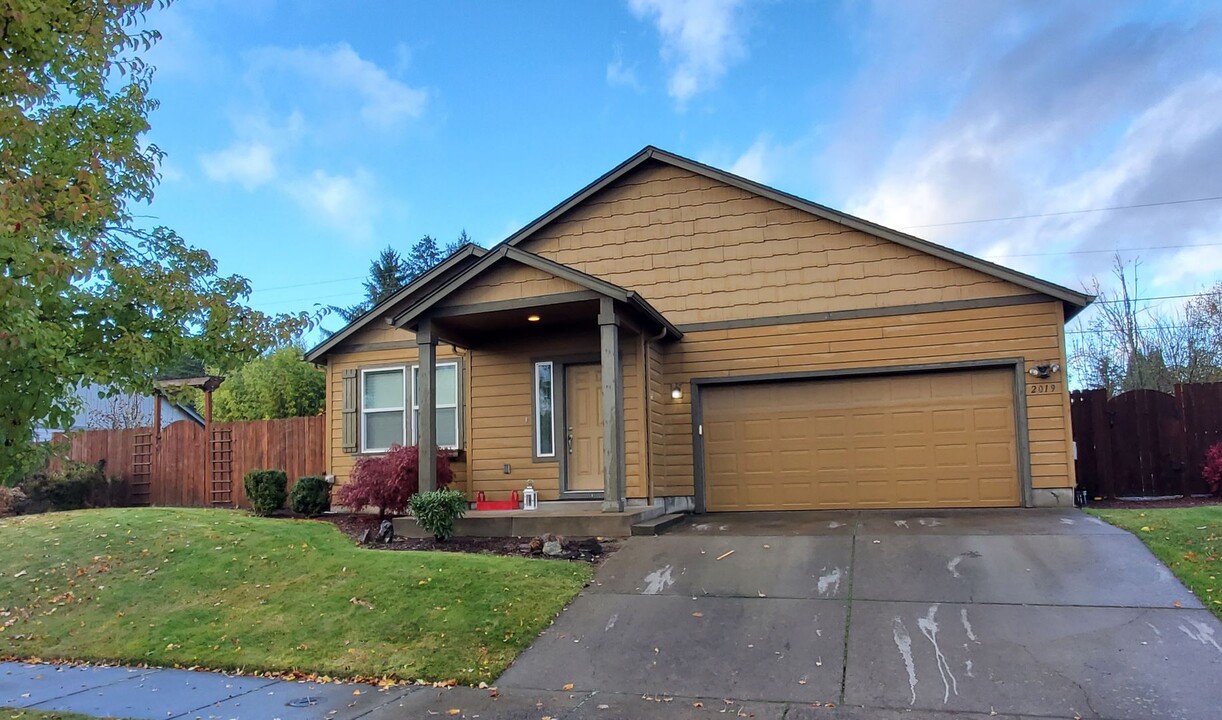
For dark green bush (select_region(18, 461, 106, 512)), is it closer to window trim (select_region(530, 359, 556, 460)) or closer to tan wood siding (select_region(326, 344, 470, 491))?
tan wood siding (select_region(326, 344, 470, 491))

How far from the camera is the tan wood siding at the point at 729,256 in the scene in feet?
38.7

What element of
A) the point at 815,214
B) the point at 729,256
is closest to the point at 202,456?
the point at 729,256

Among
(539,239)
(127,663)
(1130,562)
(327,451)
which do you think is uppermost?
(539,239)

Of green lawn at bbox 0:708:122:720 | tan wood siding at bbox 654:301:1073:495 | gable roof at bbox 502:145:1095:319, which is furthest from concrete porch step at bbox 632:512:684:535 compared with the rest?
green lawn at bbox 0:708:122:720

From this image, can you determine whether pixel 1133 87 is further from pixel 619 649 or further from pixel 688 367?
pixel 619 649

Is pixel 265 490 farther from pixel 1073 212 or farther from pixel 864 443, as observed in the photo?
pixel 1073 212

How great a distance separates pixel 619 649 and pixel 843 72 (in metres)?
13.7

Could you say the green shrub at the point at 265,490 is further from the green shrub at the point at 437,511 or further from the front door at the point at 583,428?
the front door at the point at 583,428

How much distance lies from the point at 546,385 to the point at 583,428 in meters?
0.89

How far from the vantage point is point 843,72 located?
16391 millimetres

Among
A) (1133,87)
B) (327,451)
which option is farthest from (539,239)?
(1133,87)

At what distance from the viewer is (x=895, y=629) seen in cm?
641

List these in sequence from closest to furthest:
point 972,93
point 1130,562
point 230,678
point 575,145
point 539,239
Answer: point 230,678
point 1130,562
point 539,239
point 972,93
point 575,145

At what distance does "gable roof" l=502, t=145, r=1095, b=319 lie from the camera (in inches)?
435
